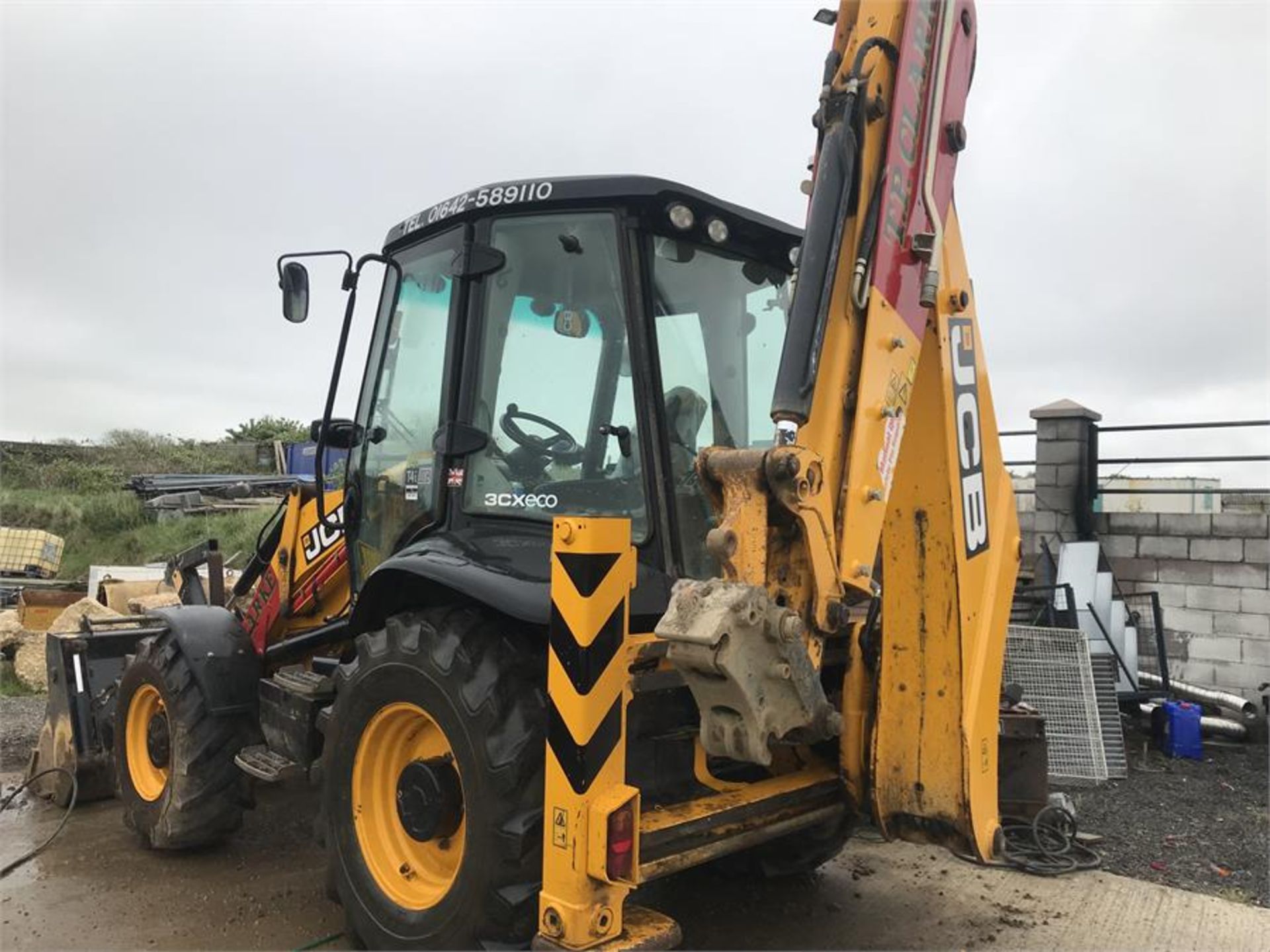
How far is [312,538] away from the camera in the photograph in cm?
455

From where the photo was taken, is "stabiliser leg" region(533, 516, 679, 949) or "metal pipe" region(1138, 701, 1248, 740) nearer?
"stabiliser leg" region(533, 516, 679, 949)

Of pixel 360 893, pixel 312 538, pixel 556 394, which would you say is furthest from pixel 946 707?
pixel 312 538

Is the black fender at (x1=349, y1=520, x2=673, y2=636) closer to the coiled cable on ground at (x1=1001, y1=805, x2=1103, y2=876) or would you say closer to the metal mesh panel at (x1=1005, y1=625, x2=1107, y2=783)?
the coiled cable on ground at (x1=1001, y1=805, x2=1103, y2=876)

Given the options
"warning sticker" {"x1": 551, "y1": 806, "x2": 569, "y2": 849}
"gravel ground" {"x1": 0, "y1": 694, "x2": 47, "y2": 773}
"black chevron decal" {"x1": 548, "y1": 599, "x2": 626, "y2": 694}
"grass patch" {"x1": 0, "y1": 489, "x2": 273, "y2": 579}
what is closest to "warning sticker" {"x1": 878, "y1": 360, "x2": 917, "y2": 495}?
"black chevron decal" {"x1": 548, "y1": 599, "x2": 626, "y2": 694}

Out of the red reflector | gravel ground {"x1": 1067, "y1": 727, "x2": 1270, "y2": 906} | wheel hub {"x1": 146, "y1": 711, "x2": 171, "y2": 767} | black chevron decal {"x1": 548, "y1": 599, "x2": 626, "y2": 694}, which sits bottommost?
gravel ground {"x1": 1067, "y1": 727, "x2": 1270, "y2": 906}

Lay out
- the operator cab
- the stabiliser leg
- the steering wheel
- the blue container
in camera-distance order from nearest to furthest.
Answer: the stabiliser leg
the operator cab
the steering wheel
the blue container

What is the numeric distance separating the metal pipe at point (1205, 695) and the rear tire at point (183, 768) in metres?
5.84

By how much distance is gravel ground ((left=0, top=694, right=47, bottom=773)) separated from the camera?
19.7ft

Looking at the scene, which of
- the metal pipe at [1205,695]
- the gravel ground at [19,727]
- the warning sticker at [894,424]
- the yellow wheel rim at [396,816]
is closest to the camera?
the warning sticker at [894,424]

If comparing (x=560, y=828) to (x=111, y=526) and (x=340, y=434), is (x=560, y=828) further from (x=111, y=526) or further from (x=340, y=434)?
(x=111, y=526)

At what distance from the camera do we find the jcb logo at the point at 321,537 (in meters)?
4.39

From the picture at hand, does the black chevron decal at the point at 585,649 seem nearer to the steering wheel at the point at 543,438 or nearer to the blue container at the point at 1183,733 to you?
the steering wheel at the point at 543,438

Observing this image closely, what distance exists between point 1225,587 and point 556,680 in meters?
6.02

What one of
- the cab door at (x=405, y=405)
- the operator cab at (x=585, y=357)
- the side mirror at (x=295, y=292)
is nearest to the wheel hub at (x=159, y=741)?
the cab door at (x=405, y=405)
